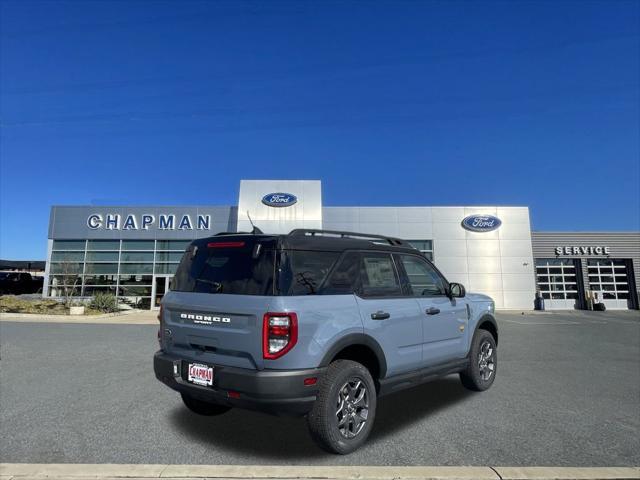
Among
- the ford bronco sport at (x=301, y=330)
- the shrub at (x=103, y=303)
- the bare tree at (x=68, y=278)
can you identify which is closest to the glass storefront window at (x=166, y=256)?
the shrub at (x=103, y=303)

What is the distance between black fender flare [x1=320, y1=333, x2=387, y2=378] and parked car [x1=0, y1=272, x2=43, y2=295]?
33.6 m

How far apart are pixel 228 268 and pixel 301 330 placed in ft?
3.30

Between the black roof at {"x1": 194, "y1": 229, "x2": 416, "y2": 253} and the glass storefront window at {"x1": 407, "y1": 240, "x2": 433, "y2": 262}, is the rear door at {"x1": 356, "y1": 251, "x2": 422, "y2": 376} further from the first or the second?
the glass storefront window at {"x1": 407, "y1": 240, "x2": 433, "y2": 262}

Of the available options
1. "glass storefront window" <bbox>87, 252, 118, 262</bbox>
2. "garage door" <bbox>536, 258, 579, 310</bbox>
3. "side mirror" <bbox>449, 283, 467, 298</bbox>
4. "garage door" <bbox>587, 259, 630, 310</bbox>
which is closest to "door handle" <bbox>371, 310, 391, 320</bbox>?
"side mirror" <bbox>449, 283, 467, 298</bbox>

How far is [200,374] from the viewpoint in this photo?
136 inches

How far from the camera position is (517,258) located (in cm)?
2583

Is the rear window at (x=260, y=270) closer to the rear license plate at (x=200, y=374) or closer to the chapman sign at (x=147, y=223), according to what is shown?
the rear license plate at (x=200, y=374)

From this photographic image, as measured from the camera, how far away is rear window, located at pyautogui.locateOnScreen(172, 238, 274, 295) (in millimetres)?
3387

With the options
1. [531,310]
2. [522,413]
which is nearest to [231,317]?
[522,413]

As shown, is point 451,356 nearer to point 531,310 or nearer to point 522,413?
point 522,413

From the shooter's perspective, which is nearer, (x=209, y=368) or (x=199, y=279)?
(x=209, y=368)

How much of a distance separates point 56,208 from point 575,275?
3625 centimetres

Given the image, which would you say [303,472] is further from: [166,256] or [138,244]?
[138,244]

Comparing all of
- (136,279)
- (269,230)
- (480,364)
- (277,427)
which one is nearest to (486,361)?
(480,364)
